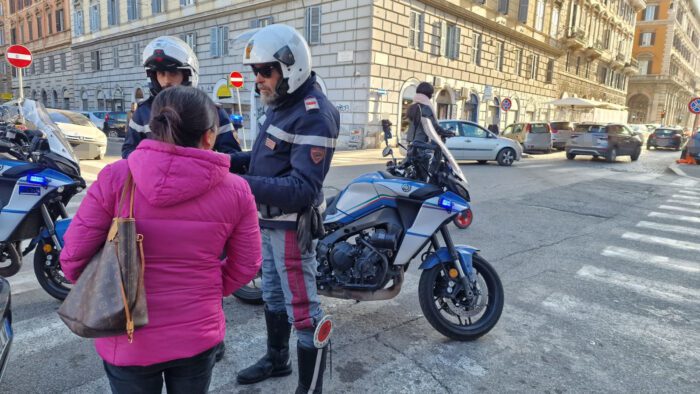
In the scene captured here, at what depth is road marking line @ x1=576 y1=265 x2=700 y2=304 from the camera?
439cm

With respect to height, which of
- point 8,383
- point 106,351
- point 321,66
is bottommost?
point 8,383

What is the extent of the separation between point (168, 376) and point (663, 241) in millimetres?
6957

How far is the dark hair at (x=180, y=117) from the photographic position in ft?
4.77

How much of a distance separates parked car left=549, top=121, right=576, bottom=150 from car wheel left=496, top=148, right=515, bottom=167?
30.4 ft

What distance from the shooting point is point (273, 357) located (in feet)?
8.95

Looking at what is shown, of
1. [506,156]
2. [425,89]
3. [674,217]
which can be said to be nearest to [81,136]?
[425,89]

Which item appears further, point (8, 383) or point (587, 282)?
point (587, 282)

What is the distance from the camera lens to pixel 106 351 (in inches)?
59.5

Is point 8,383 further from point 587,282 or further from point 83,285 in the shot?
point 587,282

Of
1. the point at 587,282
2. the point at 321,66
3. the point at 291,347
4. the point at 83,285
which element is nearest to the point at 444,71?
the point at 321,66

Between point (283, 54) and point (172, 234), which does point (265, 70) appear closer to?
point (283, 54)

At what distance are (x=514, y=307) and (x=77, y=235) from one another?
3480 millimetres

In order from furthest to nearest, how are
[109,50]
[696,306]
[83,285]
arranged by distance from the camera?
1. [109,50]
2. [696,306]
3. [83,285]

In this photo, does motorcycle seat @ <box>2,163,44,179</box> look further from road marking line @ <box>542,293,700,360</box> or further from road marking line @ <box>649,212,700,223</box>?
road marking line @ <box>649,212,700,223</box>
